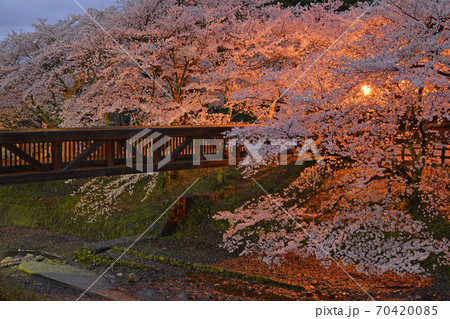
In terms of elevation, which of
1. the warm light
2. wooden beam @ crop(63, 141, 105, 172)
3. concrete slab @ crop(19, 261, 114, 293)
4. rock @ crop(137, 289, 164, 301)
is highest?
the warm light

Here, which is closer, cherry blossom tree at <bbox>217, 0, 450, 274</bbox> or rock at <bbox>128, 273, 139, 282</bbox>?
cherry blossom tree at <bbox>217, 0, 450, 274</bbox>

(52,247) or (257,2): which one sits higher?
(257,2)

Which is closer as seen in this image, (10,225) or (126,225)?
(126,225)

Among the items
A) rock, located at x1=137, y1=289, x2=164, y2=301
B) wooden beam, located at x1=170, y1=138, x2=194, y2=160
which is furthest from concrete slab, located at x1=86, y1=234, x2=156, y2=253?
rock, located at x1=137, y1=289, x2=164, y2=301

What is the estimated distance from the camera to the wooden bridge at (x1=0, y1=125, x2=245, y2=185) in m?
10.3

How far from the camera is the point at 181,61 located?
1628 cm

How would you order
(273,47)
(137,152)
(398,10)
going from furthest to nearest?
1. (273,47)
2. (137,152)
3. (398,10)

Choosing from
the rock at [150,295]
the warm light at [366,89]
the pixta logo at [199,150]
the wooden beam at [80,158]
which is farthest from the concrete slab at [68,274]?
the warm light at [366,89]

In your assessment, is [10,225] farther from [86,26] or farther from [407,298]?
[407,298]

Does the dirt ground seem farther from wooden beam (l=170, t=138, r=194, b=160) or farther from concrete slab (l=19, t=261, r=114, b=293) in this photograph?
wooden beam (l=170, t=138, r=194, b=160)

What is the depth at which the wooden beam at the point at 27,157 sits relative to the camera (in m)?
10.1

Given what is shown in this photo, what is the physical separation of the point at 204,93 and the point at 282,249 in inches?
287

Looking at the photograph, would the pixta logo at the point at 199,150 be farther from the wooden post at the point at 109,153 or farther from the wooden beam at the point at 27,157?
the wooden beam at the point at 27,157

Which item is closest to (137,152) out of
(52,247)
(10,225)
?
(52,247)
